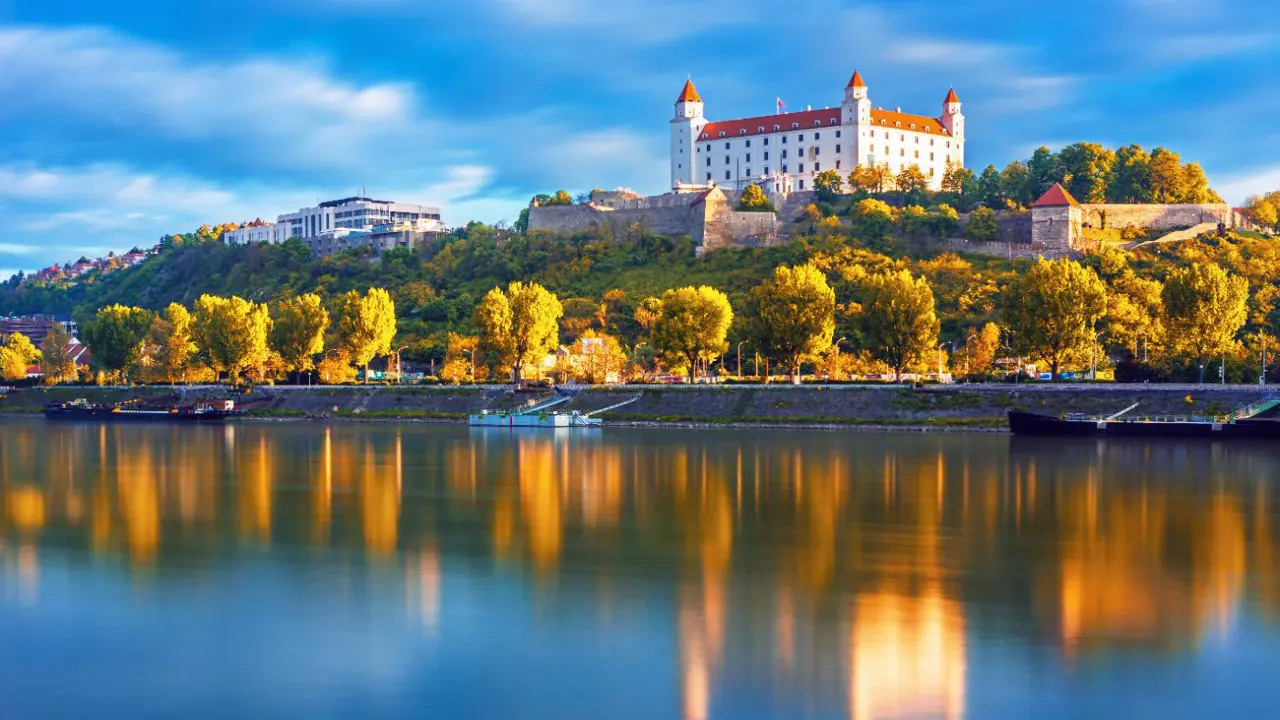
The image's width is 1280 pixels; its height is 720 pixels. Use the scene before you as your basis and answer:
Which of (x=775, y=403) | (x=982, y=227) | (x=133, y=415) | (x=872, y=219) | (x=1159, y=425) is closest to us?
(x=1159, y=425)

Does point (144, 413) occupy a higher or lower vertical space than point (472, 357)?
lower

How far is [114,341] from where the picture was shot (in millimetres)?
100125

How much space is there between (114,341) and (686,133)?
6299 centimetres

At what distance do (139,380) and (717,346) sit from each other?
49494 mm

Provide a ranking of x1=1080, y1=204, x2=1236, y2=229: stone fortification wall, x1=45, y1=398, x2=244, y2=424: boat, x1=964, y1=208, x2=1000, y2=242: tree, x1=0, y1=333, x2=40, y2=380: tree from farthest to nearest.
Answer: x1=964, y1=208, x2=1000, y2=242: tree
x1=0, y1=333, x2=40, y2=380: tree
x1=1080, y1=204, x2=1236, y2=229: stone fortification wall
x1=45, y1=398, x2=244, y2=424: boat

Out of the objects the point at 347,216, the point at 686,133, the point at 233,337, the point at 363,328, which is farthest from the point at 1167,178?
the point at 347,216

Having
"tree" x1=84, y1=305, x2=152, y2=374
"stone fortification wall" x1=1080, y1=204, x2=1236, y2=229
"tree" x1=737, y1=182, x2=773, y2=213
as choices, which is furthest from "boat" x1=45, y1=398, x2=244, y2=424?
"stone fortification wall" x1=1080, y1=204, x2=1236, y2=229

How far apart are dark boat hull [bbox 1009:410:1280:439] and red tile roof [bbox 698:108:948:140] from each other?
7039 cm

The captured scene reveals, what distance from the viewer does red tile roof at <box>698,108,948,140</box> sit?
128125 mm

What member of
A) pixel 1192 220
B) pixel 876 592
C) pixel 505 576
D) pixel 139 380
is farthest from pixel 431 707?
pixel 1192 220

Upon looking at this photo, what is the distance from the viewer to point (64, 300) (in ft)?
623

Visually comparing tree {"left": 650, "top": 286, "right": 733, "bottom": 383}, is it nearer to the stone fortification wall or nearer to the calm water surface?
the calm water surface

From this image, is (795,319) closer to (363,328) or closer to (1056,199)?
(363,328)

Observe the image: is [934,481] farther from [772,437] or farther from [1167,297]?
[1167,297]
